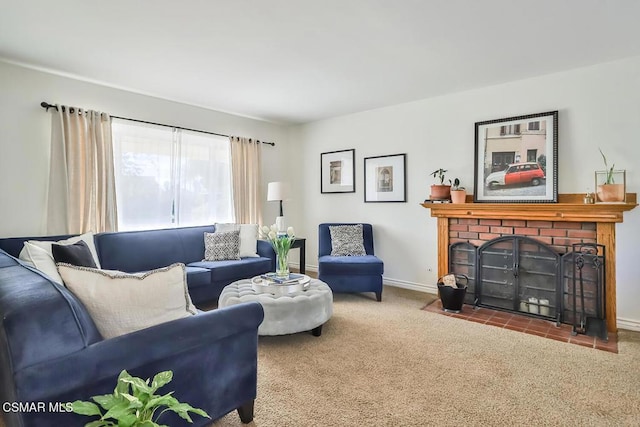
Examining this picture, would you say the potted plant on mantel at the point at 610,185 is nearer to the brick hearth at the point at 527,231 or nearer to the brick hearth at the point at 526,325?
the brick hearth at the point at 527,231

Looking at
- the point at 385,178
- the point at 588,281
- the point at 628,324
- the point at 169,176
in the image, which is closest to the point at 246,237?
the point at 169,176

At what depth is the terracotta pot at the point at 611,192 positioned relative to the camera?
2.98 metres

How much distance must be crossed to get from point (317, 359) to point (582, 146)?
321 cm

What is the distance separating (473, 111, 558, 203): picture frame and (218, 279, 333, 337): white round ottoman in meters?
2.26

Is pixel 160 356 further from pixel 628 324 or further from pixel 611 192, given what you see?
pixel 628 324

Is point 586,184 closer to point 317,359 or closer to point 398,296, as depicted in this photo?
point 398,296

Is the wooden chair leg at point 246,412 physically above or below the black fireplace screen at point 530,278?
below

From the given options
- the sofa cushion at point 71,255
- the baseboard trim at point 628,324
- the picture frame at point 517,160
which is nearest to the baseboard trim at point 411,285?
the picture frame at point 517,160

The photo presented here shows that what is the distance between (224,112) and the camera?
4930 mm

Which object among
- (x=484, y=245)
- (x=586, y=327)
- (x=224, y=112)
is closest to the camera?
(x=586, y=327)

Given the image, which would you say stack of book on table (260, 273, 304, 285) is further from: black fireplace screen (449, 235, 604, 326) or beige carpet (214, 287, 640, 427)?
black fireplace screen (449, 235, 604, 326)

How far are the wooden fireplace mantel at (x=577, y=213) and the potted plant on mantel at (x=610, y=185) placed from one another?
0.27 feet

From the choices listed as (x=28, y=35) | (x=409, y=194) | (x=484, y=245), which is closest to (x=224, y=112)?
(x=28, y=35)

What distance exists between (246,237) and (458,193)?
104 inches
